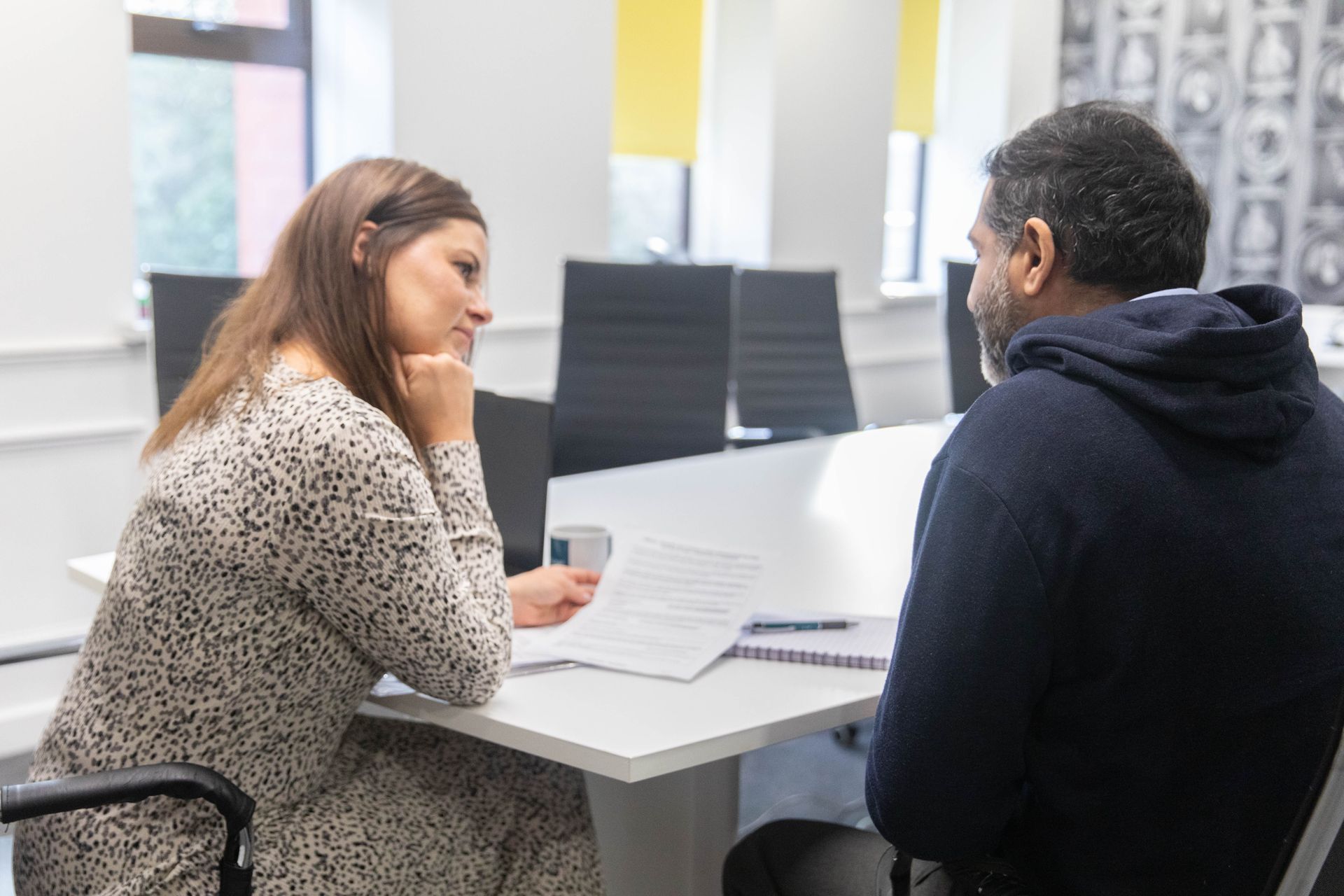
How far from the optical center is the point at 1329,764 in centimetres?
86

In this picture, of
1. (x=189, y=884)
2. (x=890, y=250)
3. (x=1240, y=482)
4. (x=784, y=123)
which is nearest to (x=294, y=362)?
(x=189, y=884)

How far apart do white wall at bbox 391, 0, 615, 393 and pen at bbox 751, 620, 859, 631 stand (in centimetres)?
255

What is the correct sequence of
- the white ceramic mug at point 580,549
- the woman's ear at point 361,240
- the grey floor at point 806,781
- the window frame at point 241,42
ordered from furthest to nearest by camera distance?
the window frame at point 241,42, the grey floor at point 806,781, the white ceramic mug at point 580,549, the woman's ear at point 361,240

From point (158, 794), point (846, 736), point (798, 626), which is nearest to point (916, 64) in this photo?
point (846, 736)

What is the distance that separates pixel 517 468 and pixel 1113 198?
0.90 meters

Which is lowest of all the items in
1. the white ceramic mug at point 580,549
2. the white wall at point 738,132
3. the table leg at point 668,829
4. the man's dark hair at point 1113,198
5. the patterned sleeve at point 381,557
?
the table leg at point 668,829

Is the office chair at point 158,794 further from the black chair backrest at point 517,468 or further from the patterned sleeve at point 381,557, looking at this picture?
the black chair backrest at point 517,468

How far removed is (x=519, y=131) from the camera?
407 cm

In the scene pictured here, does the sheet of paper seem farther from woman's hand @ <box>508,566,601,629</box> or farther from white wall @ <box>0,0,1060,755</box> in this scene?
white wall @ <box>0,0,1060,755</box>

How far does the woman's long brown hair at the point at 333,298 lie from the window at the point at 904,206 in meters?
4.89

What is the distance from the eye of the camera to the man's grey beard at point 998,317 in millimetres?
1284

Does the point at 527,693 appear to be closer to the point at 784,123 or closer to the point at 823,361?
the point at 823,361

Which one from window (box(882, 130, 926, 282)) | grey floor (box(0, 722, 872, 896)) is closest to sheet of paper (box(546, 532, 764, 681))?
grey floor (box(0, 722, 872, 896))

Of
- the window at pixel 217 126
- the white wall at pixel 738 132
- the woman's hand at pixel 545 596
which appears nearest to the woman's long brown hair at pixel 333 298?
the woman's hand at pixel 545 596
